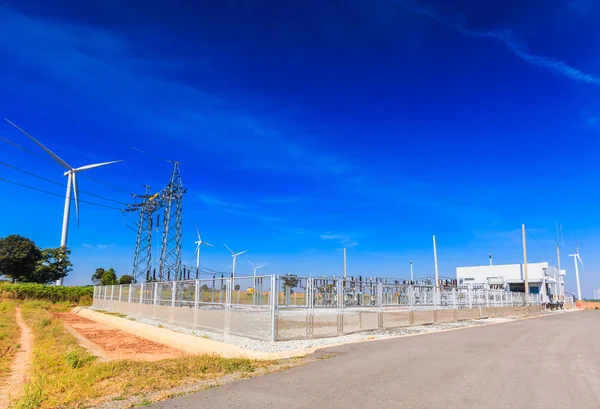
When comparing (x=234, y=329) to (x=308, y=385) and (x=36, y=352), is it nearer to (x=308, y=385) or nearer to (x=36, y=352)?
(x=36, y=352)

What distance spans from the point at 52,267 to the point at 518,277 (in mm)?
62135

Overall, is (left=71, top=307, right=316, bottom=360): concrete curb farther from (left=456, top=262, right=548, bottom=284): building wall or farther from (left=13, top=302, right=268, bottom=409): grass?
(left=456, top=262, right=548, bottom=284): building wall

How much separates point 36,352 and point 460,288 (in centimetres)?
2633

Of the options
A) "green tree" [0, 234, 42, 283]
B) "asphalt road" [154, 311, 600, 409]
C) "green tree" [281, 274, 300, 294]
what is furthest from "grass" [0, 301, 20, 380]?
"green tree" [0, 234, 42, 283]

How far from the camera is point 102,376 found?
321 inches

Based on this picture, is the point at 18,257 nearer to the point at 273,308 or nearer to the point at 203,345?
the point at 203,345

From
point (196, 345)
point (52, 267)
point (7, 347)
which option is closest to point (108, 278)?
point (52, 267)

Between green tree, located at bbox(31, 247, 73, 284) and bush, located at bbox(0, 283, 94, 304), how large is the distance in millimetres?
7823

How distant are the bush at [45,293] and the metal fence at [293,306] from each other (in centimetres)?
2228

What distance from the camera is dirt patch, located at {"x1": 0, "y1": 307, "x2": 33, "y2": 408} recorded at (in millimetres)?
7216

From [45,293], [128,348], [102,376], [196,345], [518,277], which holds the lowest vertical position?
[128,348]

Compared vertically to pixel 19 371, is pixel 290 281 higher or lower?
higher

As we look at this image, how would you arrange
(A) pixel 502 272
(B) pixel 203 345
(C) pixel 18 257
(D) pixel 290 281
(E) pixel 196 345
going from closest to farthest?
(B) pixel 203 345 → (E) pixel 196 345 → (D) pixel 290 281 → (C) pixel 18 257 → (A) pixel 502 272

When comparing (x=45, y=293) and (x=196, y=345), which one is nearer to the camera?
(x=196, y=345)
